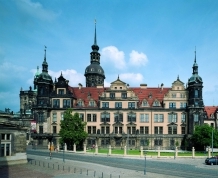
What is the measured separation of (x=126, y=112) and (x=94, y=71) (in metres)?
23.6

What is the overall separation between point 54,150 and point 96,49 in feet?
130

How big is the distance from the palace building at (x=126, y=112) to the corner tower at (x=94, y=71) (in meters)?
16.9

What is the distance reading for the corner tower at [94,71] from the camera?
77875 mm

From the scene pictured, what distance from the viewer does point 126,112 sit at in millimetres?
59438

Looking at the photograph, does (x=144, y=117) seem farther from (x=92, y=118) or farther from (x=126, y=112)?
(x=92, y=118)

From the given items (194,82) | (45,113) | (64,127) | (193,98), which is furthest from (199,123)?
(45,113)

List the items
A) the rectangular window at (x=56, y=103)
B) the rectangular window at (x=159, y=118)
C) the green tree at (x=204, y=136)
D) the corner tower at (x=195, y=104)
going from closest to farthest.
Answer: the green tree at (x=204, y=136)
the corner tower at (x=195, y=104)
the rectangular window at (x=159, y=118)
the rectangular window at (x=56, y=103)

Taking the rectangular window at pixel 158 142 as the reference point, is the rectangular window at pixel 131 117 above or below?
above

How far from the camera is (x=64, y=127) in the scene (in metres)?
50.3

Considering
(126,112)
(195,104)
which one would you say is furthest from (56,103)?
(195,104)

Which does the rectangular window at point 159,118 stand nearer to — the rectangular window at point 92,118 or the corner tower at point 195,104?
the corner tower at point 195,104

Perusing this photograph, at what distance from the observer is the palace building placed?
189ft

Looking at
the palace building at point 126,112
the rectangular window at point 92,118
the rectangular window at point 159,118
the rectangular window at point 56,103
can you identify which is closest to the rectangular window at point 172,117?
the palace building at point 126,112

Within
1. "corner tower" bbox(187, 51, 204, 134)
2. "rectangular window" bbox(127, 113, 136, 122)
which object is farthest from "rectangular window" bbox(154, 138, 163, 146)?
"rectangular window" bbox(127, 113, 136, 122)
